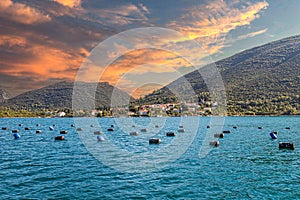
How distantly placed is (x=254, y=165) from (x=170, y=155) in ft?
38.3

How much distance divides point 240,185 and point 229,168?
6.64 meters

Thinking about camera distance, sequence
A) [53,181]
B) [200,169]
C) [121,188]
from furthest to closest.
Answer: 1. [200,169]
2. [53,181]
3. [121,188]

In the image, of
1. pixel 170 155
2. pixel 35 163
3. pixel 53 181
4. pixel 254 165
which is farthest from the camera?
pixel 170 155

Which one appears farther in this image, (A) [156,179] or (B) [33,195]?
(A) [156,179]

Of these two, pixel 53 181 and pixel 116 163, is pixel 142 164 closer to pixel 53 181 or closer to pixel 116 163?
pixel 116 163

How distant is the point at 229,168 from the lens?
3059 centimetres

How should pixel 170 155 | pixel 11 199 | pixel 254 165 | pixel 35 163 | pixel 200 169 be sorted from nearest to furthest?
pixel 11 199
pixel 200 169
pixel 254 165
pixel 35 163
pixel 170 155

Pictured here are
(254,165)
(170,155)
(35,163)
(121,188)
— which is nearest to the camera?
(121,188)

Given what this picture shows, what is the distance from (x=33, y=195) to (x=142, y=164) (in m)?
14.1

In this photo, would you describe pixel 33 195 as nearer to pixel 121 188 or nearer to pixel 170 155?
pixel 121 188

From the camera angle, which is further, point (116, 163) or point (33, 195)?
point (116, 163)

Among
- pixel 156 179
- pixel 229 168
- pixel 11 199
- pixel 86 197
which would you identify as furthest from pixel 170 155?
pixel 11 199

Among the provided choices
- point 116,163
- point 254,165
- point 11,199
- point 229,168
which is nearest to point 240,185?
point 229,168

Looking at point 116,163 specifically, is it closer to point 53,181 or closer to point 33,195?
point 53,181
